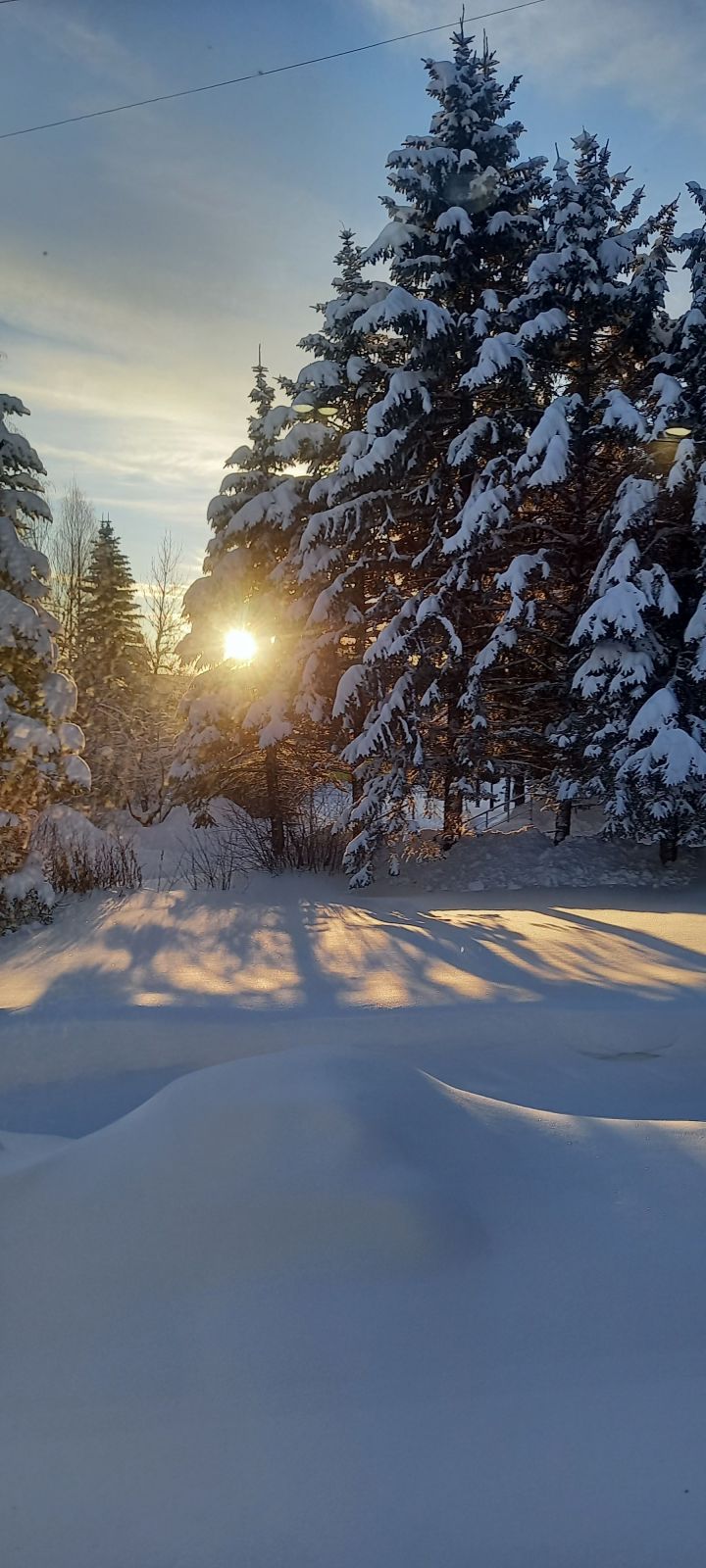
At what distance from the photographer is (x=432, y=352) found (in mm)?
14180

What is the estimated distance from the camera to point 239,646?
1712 cm

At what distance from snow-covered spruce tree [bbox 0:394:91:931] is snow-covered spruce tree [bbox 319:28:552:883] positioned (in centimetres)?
433

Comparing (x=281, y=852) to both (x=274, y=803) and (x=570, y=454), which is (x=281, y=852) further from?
(x=570, y=454)

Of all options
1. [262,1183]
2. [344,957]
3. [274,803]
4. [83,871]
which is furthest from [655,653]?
[262,1183]

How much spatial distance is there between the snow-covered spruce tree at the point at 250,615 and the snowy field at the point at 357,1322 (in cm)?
1239

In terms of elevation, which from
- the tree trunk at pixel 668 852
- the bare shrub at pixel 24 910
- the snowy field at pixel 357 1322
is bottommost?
the bare shrub at pixel 24 910

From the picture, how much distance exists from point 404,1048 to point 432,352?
42.5 feet

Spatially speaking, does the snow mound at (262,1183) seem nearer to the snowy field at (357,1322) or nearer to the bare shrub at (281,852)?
the snowy field at (357,1322)

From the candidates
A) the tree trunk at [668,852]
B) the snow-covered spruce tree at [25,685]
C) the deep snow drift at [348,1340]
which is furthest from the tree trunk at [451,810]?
the deep snow drift at [348,1340]

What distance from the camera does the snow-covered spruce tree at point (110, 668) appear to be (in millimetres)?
24797

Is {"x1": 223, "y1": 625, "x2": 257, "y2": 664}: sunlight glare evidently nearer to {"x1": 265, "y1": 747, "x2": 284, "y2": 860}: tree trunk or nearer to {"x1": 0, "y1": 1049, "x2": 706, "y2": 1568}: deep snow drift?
{"x1": 265, "y1": 747, "x2": 284, "y2": 860}: tree trunk

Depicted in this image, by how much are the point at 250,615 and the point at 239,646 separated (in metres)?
0.68

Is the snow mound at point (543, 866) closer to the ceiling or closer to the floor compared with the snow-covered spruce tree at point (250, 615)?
closer to the floor

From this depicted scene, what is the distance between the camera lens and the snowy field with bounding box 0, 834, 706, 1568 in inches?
67.4
